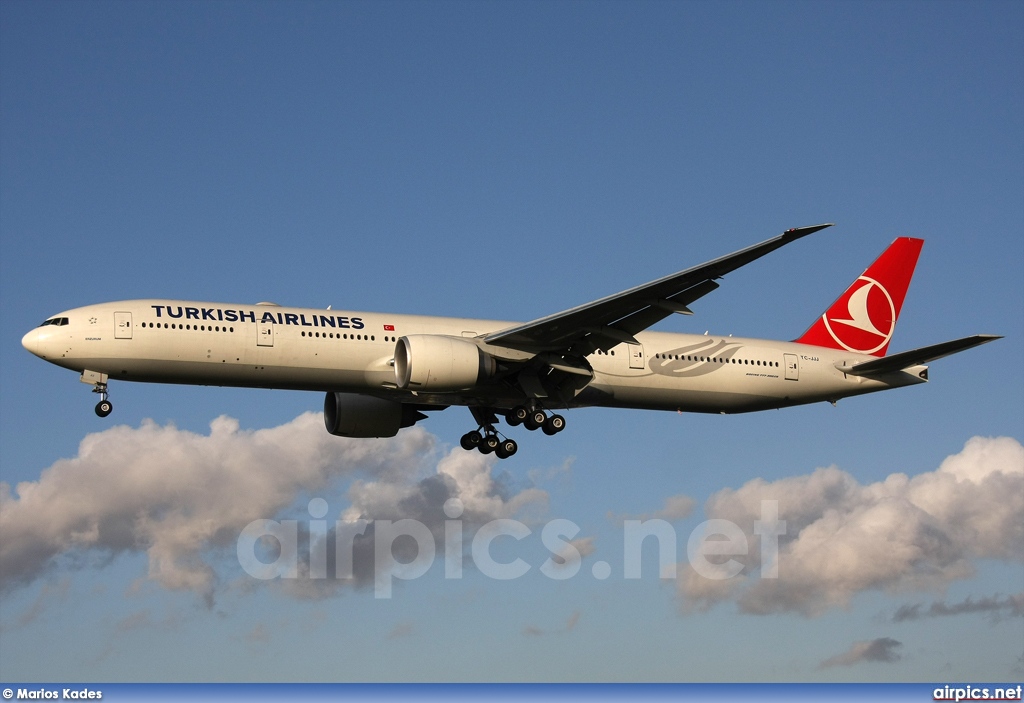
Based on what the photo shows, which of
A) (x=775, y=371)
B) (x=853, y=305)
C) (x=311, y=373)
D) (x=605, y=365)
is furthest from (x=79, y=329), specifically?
(x=853, y=305)

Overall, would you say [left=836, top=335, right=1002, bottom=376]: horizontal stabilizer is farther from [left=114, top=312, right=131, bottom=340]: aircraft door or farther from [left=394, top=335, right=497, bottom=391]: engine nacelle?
[left=114, top=312, right=131, bottom=340]: aircraft door

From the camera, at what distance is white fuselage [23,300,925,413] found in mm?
35438

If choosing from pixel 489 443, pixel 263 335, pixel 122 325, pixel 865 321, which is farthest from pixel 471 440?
pixel 865 321

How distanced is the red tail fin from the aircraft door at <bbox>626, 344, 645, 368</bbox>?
24.7 ft

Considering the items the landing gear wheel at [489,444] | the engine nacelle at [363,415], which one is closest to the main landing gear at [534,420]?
the landing gear wheel at [489,444]

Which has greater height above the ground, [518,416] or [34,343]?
[34,343]

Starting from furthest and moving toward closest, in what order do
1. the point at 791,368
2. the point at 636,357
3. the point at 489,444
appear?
the point at 791,368, the point at 489,444, the point at 636,357

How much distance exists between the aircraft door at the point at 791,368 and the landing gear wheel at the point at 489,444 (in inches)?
390

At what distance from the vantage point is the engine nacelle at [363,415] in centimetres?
4284

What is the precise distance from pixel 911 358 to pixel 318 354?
18993 mm

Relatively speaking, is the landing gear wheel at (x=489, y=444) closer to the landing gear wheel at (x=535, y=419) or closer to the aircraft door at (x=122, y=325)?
the landing gear wheel at (x=535, y=419)

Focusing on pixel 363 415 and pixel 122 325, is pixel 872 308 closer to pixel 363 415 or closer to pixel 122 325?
pixel 363 415

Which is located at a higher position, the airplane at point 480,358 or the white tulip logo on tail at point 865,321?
the white tulip logo on tail at point 865,321

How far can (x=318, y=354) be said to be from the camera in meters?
36.5
